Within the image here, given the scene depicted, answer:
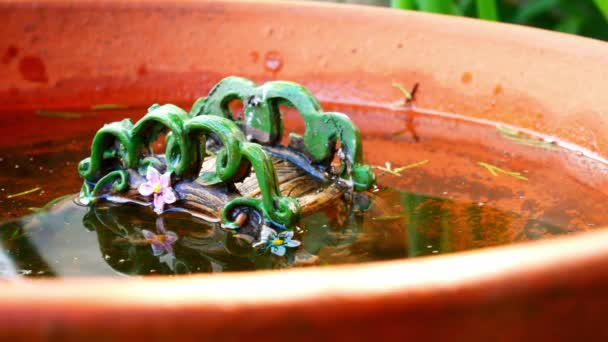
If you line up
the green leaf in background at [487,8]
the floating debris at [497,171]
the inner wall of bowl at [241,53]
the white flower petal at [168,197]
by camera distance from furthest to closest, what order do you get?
the green leaf in background at [487,8]
the inner wall of bowl at [241,53]
the floating debris at [497,171]
the white flower petal at [168,197]

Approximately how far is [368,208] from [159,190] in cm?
25

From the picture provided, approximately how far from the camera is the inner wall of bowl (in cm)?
144

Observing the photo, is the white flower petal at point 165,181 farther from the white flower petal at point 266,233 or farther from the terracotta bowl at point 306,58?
the terracotta bowl at point 306,58

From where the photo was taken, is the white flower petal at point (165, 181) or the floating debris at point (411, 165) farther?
the floating debris at point (411, 165)

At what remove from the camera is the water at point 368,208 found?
952 mm

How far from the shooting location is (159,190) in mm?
1060

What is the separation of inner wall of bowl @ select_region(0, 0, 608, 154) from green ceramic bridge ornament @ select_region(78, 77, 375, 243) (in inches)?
11.9

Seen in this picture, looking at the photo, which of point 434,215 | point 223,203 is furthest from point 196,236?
point 434,215

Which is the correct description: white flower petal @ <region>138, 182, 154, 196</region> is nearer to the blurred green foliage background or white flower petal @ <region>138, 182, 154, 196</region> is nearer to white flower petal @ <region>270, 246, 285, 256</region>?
A: white flower petal @ <region>270, 246, 285, 256</region>

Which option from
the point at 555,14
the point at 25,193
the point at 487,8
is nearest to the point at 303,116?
the point at 25,193

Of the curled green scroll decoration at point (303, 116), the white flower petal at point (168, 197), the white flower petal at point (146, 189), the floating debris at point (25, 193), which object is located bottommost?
the floating debris at point (25, 193)

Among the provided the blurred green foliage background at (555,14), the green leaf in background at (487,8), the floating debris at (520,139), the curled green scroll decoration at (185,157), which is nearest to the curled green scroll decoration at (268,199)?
the curled green scroll decoration at (185,157)

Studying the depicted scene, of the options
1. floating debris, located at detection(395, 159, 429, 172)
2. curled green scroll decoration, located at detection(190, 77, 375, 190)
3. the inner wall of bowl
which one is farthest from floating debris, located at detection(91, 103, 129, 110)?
floating debris, located at detection(395, 159, 429, 172)

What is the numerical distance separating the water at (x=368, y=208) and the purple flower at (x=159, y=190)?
0.05 feet
